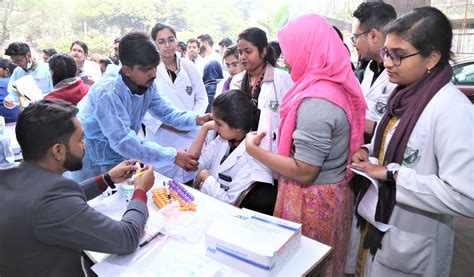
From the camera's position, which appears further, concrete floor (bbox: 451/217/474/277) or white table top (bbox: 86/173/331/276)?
concrete floor (bbox: 451/217/474/277)

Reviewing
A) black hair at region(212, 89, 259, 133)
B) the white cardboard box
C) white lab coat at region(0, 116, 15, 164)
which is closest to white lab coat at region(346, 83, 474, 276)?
the white cardboard box

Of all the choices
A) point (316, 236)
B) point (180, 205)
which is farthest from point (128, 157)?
point (316, 236)

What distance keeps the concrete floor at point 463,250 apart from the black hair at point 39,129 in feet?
8.90

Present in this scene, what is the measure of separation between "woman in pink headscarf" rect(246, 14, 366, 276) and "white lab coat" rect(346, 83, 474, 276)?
0.72 feet

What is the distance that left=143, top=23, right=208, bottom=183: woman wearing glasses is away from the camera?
276cm

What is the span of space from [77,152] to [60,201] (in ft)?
0.85

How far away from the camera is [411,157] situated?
4.24ft

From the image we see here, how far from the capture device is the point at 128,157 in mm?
1893

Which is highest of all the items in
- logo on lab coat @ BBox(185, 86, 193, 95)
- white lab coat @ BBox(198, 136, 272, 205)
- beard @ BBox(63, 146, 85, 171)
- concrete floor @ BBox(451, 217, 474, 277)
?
beard @ BBox(63, 146, 85, 171)

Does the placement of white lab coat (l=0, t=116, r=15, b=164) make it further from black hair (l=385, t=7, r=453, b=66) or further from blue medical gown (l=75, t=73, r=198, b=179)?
black hair (l=385, t=7, r=453, b=66)

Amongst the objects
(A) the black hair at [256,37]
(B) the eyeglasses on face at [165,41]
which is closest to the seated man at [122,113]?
(A) the black hair at [256,37]

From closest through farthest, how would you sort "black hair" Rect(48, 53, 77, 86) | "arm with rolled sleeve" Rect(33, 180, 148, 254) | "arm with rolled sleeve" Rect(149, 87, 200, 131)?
"arm with rolled sleeve" Rect(33, 180, 148, 254) → "arm with rolled sleeve" Rect(149, 87, 200, 131) → "black hair" Rect(48, 53, 77, 86)

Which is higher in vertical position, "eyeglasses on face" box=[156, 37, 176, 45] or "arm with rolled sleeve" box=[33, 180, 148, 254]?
"eyeglasses on face" box=[156, 37, 176, 45]

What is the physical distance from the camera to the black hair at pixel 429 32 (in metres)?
1.24
